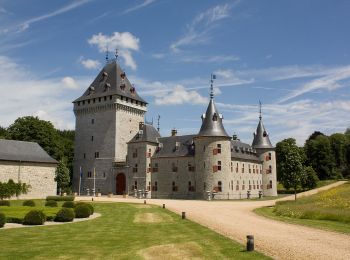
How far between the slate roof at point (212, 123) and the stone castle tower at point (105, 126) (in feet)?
44.2

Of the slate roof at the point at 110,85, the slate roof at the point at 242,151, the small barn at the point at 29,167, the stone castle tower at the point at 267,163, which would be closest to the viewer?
the small barn at the point at 29,167

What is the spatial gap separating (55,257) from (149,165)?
44.4 m

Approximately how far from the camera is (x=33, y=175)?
159ft

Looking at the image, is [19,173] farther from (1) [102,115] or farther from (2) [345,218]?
(2) [345,218]

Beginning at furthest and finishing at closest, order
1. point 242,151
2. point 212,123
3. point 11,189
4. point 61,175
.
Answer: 1. point 242,151
2. point 61,175
3. point 212,123
4. point 11,189

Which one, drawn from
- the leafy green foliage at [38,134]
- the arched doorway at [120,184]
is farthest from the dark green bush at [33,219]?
the leafy green foliage at [38,134]

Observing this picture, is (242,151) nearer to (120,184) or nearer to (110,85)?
(120,184)

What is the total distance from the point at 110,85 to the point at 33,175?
19919mm

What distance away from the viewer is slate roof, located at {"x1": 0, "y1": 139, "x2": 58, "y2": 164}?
46281mm

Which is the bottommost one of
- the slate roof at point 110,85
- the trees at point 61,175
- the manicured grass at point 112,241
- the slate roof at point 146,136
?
the manicured grass at point 112,241

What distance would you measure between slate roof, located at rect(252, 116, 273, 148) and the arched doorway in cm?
2378

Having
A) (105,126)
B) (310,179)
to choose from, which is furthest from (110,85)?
(310,179)

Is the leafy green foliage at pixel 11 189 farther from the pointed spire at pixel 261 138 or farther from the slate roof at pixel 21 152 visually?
the pointed spire at pixel 261 138

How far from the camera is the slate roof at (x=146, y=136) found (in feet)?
189
